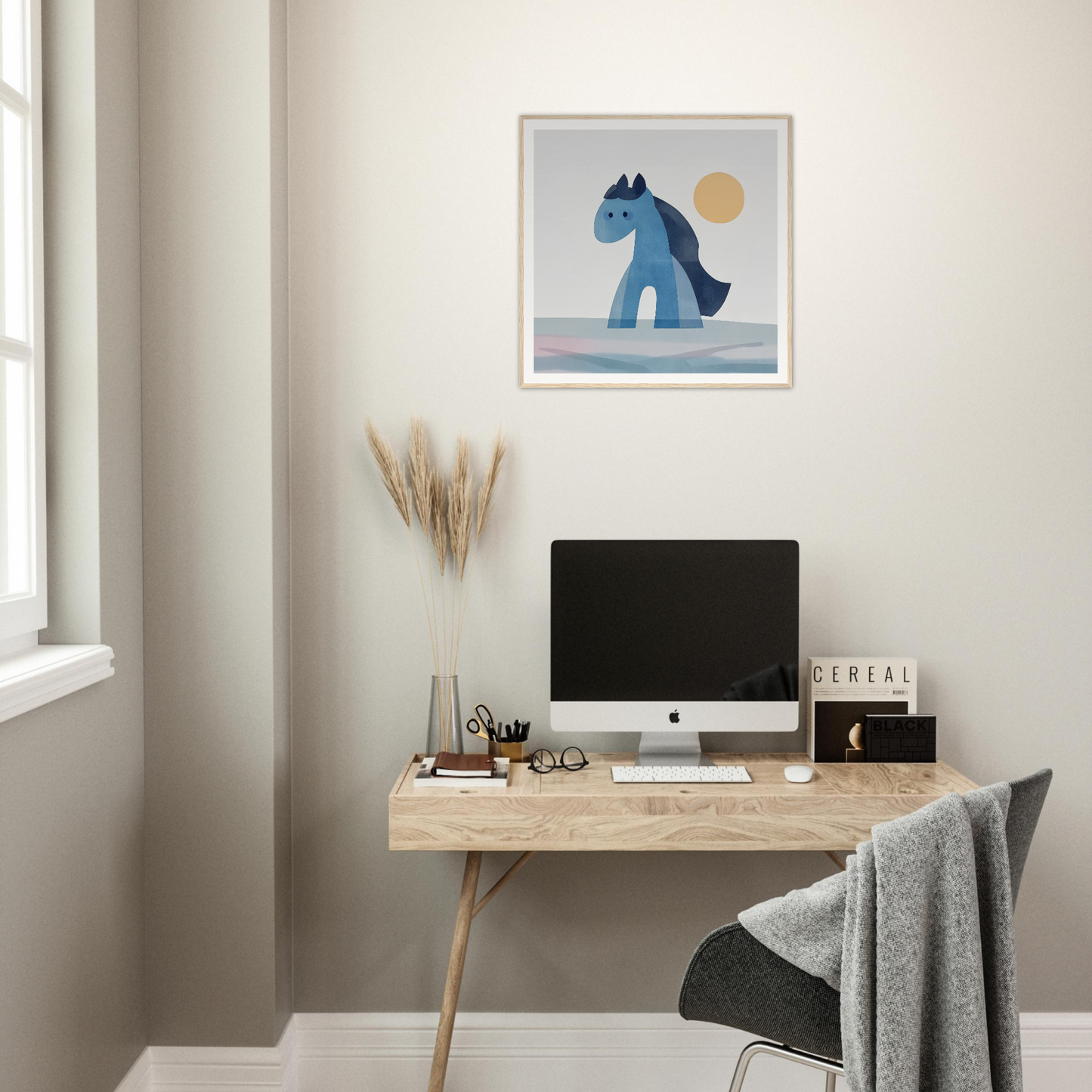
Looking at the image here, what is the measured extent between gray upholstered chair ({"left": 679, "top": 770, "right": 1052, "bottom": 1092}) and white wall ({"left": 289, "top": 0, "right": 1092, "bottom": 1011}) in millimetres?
664

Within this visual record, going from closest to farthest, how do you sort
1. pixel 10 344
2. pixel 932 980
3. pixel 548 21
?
pixel 932 980 → pixel 10 344 → pixel 548 21

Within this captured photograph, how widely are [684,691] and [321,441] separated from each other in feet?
3.37

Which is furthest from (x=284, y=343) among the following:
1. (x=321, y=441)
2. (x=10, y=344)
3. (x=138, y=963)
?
(x=138, y=963)

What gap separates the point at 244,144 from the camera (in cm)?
201

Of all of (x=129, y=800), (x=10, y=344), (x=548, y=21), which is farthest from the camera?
(x=548, y=21)

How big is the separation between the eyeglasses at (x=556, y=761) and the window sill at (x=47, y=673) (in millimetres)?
901

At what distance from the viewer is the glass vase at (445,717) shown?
206 centimetres

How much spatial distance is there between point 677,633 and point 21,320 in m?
1.43

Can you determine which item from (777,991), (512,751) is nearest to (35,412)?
(512,751)

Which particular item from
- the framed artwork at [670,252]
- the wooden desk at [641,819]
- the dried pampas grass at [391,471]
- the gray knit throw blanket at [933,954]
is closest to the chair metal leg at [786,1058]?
the gray knit throw blanket at [933,954]

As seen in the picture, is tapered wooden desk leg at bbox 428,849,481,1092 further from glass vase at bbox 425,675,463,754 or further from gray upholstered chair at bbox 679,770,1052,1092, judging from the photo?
gray upholstered chair at bbox 679,770,1052,1092

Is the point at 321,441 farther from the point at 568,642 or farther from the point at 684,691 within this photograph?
the point at 684,691

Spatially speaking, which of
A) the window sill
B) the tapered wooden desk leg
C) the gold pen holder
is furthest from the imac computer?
the window sill

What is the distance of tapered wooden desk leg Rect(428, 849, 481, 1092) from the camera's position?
1903mm
